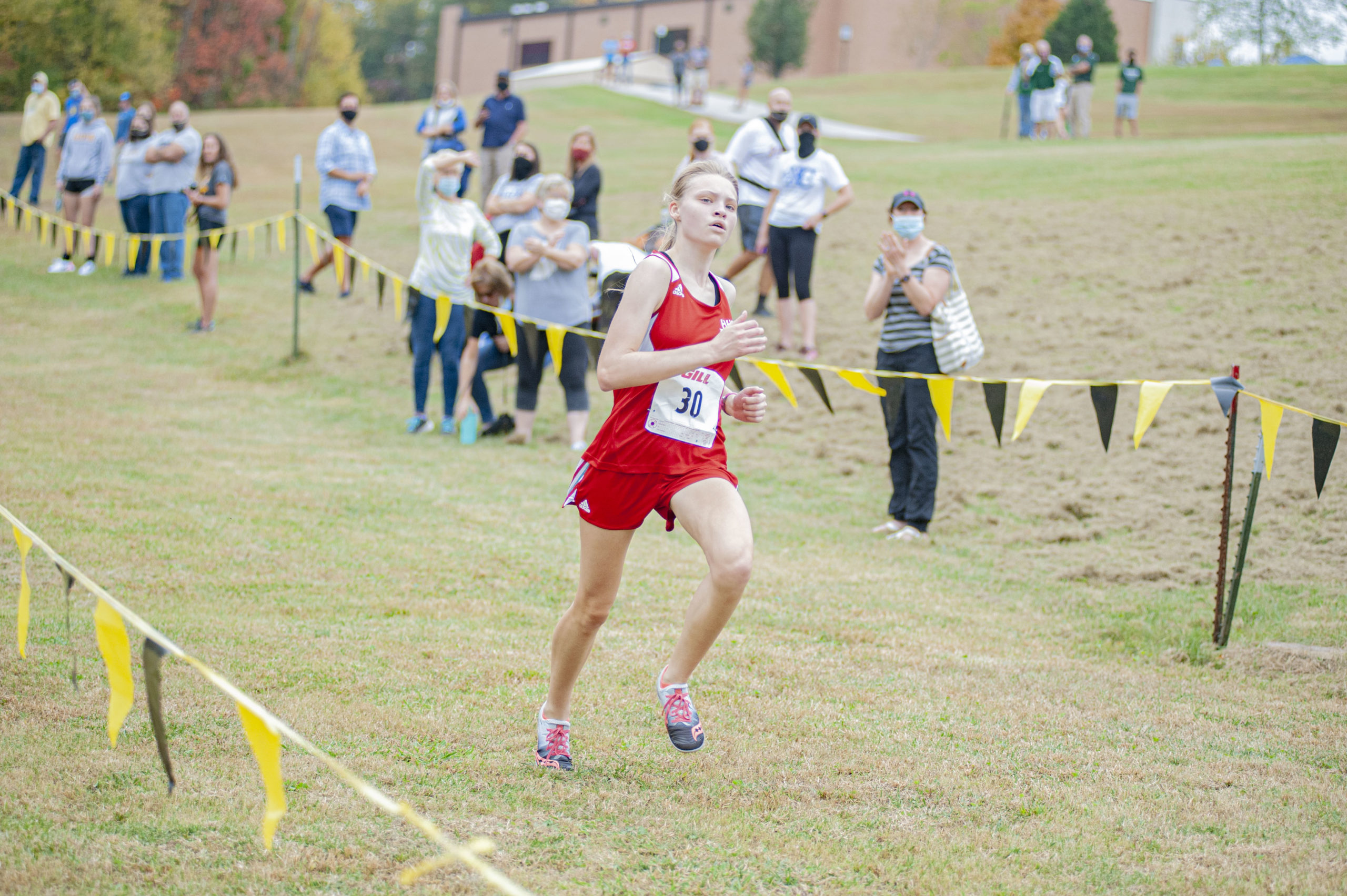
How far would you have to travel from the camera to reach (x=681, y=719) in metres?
3.76

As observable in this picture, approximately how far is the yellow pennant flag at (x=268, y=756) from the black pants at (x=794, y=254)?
8002 mm

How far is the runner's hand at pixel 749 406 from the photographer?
144 inches

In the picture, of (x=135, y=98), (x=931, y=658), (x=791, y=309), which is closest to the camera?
(x=931, y=658)

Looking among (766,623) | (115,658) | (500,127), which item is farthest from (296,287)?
(115,658)

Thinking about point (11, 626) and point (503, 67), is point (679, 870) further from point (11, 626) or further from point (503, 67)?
point (503, 67)

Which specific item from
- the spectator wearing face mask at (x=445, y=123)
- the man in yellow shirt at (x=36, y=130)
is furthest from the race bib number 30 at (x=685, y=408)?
the man in yellow shirt at (x=36, y=130)

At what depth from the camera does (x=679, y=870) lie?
3098 millimetres

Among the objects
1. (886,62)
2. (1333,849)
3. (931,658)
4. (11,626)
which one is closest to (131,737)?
(11,626)

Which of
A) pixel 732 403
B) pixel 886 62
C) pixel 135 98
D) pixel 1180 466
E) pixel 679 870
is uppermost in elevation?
pixel 886 62

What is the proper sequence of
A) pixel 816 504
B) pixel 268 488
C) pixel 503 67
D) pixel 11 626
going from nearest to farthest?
pixel 11 626 → pixel 268 488 → pixel 816 504 → pixel 503 67

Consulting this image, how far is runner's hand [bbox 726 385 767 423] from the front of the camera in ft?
12.0

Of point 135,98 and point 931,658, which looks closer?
point 931,658

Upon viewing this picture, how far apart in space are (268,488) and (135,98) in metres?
40.7

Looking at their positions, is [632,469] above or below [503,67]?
below
